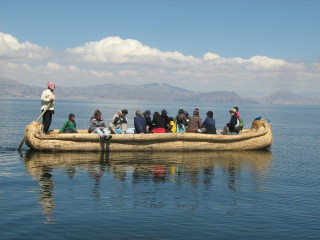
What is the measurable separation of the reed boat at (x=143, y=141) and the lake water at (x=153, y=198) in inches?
22.3

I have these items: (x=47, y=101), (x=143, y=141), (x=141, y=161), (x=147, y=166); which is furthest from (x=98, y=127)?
(x=147, y=166)

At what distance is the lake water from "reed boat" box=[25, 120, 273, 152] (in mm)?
567

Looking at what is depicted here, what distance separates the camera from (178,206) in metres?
10.6

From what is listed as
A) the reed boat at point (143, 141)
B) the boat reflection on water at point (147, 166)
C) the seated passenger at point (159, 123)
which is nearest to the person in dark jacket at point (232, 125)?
the reed boat at point (143, 141)

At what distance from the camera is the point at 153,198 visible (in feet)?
37.0

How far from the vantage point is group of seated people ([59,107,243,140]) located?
19.1 m

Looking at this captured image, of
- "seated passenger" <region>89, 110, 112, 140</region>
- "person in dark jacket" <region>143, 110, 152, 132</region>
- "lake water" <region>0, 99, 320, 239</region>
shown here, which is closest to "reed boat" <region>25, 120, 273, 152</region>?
"seated passenger" <region>89, 110, 112, 140</region>

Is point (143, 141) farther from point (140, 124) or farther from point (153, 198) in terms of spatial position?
point (153, 198)

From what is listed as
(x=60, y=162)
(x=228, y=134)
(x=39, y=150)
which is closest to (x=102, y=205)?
(x=60, y=162)

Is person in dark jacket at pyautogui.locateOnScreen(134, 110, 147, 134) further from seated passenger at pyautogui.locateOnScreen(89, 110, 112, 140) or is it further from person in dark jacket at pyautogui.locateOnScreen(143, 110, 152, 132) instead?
seated passenger at pyautogui.locateOnScreen(89, 110, 112, 140)

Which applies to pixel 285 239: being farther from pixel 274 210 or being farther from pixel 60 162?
pixel 60 162

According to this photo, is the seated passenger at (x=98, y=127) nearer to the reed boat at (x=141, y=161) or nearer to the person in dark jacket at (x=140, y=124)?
the reed boat at (x=141, y=161)

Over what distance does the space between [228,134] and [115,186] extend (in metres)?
11.0

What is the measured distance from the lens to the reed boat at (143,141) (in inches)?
719
